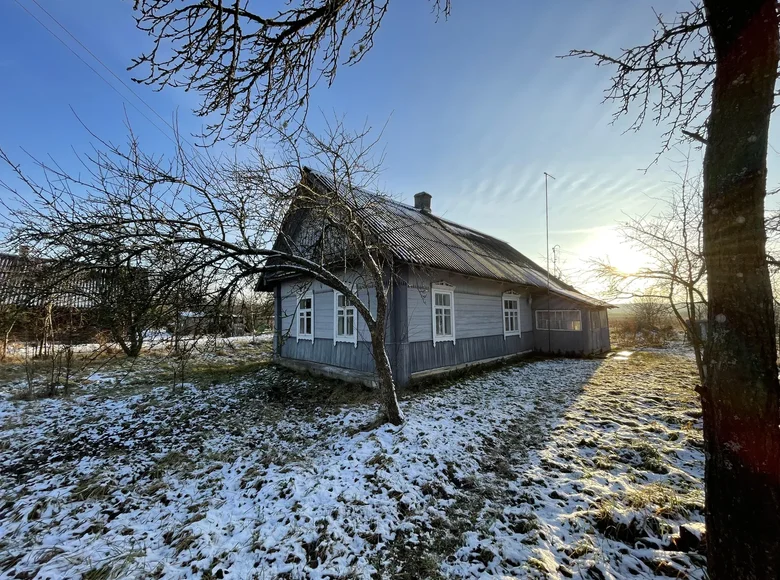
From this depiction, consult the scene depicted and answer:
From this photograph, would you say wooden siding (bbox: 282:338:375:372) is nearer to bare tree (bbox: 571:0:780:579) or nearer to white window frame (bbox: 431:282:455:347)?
white window frame (bbox: 431:282:455:347)

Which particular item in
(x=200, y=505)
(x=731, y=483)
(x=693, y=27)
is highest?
(x=693, y=27)

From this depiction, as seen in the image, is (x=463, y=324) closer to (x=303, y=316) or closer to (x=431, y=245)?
(x=431, y=245)

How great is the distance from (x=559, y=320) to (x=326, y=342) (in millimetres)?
10681

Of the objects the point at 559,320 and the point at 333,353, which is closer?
the point at 333,353

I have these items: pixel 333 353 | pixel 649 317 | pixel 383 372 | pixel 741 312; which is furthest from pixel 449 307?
pixel 649 317

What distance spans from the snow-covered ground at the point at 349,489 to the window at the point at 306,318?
3686 millimetres

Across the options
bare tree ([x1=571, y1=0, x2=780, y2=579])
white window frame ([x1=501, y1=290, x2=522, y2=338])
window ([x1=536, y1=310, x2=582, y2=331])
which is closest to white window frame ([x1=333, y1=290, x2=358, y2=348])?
white window frame ([x1=501, y1=290, x2=522, y2=338])

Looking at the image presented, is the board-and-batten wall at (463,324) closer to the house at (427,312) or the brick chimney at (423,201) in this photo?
the house at (427,312)

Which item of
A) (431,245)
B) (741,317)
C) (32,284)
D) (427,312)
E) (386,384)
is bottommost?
(386,384)

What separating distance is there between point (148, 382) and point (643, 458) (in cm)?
1155

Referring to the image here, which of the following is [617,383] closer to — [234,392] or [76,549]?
Result: [234,392]

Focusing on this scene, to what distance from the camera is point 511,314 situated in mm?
13273

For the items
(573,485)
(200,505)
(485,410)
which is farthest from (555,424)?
(200,505)

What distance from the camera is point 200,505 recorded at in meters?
3.79
